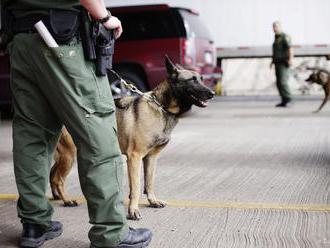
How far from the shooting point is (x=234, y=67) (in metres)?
16.7

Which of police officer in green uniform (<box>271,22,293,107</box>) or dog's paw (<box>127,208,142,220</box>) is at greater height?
dog's paw (<box>127,208,142,220</box>)

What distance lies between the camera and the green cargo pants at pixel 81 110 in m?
3.10

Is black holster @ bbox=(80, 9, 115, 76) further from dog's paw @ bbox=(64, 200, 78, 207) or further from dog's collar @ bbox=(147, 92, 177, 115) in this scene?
dog's paw @ bbox=(64, 200, 78, 207)

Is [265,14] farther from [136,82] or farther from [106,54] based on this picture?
[106,54]

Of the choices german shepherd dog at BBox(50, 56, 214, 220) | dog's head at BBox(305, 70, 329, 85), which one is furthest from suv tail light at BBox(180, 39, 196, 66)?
german shepherd dog at BBox(50, 56, 214, 220)

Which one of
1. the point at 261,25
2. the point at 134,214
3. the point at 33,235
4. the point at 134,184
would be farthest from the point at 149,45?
the point at 33,235

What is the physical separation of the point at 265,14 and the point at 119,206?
43.4 feet

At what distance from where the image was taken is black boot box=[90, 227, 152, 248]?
10.7 ft

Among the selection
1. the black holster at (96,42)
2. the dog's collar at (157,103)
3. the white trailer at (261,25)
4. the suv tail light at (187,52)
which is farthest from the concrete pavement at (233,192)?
the white trailer at (261,25)

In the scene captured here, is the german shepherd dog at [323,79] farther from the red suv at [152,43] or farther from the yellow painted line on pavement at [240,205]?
the yellow painted line on pavement at [240,205]

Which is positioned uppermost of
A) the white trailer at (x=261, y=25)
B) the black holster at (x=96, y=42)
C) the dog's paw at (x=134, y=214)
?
the black holster at (x=96, y=42)

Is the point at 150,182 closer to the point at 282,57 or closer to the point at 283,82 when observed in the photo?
the point at 283,82

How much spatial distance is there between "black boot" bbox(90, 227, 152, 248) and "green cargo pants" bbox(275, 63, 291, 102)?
1058 cm

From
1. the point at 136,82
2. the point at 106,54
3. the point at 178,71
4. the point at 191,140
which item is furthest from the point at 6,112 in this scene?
the point at 106,54
